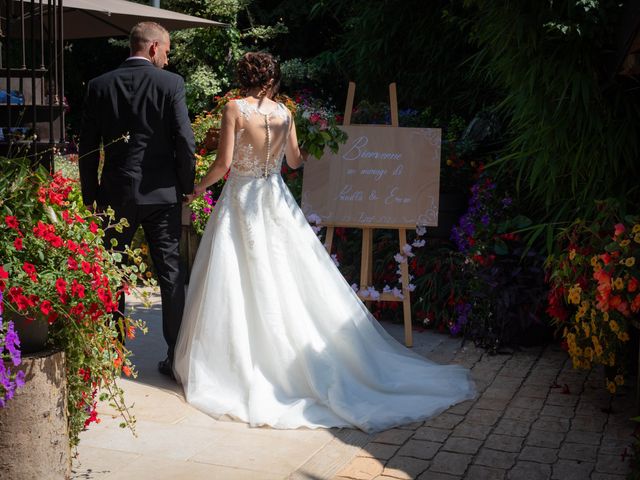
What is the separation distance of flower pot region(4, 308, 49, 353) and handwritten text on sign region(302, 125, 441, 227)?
3.17 m

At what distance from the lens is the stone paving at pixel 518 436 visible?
12.6 feet

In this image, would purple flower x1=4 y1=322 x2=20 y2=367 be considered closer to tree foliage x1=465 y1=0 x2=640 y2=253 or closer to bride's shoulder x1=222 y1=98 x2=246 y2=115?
bride's shoulder x1=222 y1=98 x2=246 y2=115

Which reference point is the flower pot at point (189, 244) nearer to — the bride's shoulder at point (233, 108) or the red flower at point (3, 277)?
the bride's shoulder at point (233, 108)

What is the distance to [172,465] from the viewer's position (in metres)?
3.79

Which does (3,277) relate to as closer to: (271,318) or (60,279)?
(60,279)

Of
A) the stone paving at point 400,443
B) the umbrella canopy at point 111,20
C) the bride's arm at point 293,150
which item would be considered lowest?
the stone paving at point 400,443

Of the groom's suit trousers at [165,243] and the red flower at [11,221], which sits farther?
the groom's suit trousers at [165,243]

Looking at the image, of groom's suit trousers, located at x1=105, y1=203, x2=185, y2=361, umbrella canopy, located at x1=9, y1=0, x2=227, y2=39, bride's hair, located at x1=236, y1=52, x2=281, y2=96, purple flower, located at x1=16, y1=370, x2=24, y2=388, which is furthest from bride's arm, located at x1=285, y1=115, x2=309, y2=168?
umbrella canopy, located at x1=9, y1=0, x2=227, y2=39

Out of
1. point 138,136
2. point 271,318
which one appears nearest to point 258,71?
point 138,136

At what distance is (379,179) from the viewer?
607cm

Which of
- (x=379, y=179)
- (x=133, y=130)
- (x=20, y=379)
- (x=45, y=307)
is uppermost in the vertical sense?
(x=133, y=130)

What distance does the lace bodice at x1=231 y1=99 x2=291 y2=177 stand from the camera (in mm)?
4945

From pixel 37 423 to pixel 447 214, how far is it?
169 inches

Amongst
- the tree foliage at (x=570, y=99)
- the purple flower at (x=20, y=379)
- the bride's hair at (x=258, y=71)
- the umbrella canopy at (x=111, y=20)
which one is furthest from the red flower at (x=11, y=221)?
the umbrella canopy at (x=111, y=20)
